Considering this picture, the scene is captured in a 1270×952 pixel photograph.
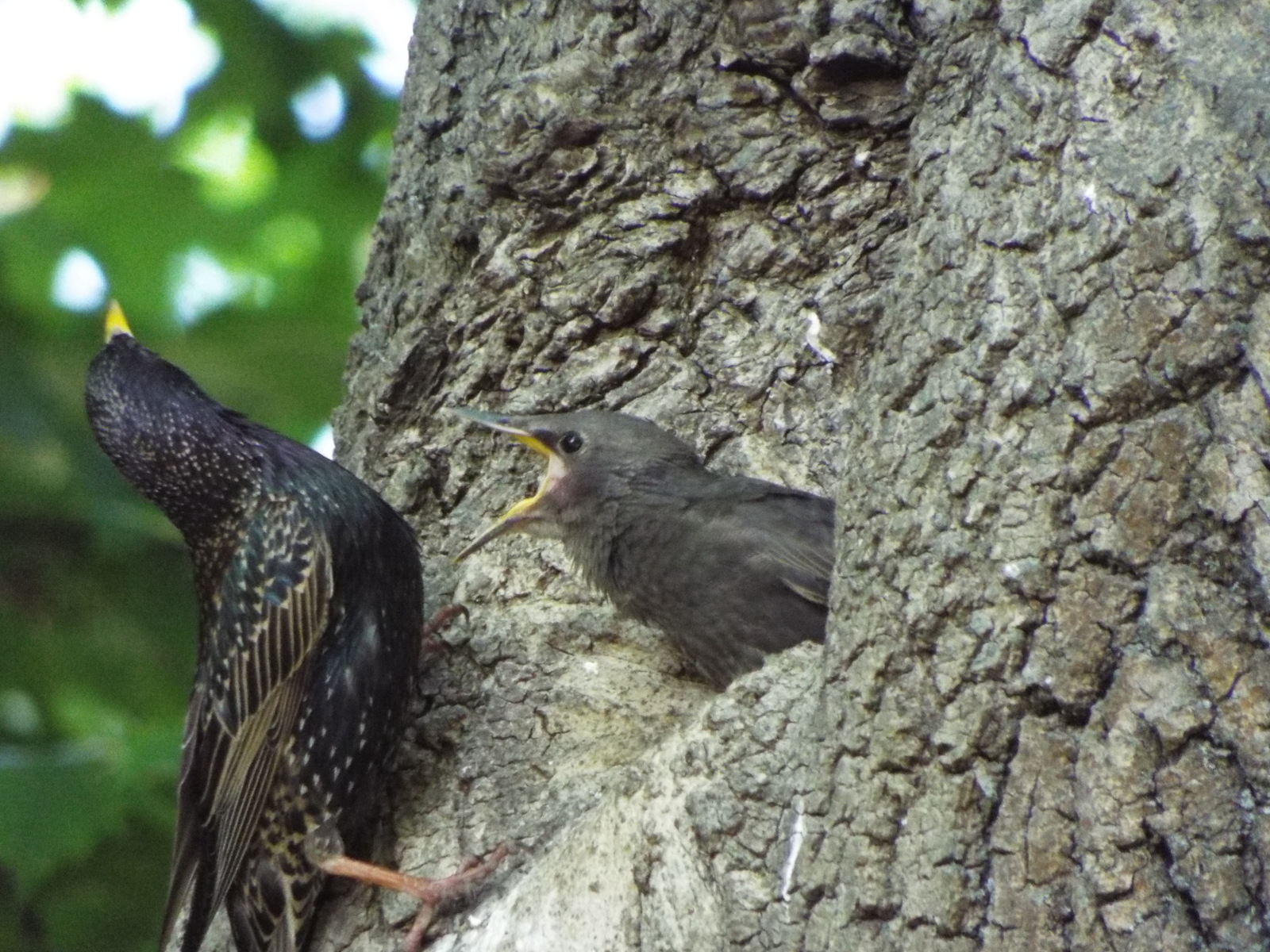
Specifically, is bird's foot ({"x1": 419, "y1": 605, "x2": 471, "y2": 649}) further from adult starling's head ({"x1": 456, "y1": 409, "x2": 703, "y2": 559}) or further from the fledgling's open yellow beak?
the fledgling's open yellow beak

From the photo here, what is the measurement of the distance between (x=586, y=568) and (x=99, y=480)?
7.45ft

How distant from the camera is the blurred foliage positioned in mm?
5059

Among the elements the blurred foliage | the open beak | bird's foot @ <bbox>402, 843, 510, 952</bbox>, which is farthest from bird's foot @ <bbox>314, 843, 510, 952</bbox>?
the blurred foliage

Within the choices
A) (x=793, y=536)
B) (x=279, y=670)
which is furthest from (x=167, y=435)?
(x=793, y=536)

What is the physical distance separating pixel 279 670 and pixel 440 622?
1.25 feet

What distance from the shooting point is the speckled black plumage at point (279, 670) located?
3725mm

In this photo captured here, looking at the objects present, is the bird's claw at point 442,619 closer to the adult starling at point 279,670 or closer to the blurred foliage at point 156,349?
the adult starling at point 279,670

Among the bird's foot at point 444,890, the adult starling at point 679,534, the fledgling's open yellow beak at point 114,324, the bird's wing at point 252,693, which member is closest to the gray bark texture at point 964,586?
the bird's foot at point 444,890

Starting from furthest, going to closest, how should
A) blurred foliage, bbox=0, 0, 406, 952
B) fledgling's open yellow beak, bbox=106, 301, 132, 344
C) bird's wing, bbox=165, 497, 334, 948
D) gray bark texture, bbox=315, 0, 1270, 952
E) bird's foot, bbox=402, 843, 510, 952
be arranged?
1. blurred foliage, bbox=0, 0, 406, 952
2. fledgling's open yellow beak, bbox=106, 301, 132, 344
3. bird's wing, bbox=165, 497, 334, 948
4. bird's foot, bbox=402, 843, 510, 952
5. gray bark texture, bbox=315, 0, 1270, 952

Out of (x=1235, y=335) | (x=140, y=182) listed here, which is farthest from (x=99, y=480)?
(x=1235, y=335)

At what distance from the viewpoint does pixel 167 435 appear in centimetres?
421

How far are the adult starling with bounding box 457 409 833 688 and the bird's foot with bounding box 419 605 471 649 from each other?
132 millimetres

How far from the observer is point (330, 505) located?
3953mm

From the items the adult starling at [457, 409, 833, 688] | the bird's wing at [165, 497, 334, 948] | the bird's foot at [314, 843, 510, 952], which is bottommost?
the bird's foot at [314, 843, 510, 952]
